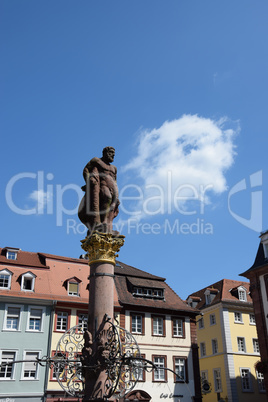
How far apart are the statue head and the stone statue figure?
196mm

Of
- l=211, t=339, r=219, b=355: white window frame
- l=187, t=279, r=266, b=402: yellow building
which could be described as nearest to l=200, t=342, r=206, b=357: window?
l=187, t=279, r=266, b=402: yellow building

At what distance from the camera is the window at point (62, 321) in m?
35.6

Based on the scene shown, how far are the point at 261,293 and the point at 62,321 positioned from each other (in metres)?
17.6

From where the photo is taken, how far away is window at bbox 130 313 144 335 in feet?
126

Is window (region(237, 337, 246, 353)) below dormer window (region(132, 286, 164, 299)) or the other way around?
below

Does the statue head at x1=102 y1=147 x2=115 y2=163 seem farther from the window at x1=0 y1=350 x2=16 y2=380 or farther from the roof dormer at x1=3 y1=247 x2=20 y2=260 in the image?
the roof dormer at x1=3 y1=247 x2=20 y2=260

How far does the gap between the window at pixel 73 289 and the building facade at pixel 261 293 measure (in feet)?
51.3

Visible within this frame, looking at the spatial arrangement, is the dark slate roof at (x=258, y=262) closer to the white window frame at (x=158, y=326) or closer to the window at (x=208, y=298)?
the white window frame at (x=158, y=326)

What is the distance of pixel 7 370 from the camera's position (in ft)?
106

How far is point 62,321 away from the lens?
118 ft

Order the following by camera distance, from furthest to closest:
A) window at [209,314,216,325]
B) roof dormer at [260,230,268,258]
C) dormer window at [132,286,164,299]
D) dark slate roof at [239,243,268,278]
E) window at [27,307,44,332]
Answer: window at [209,314,216,325]
dormer window at [132,286,164,299]
roof dormer at [260,230,268,258]
dark slate roof at [239,243,268,278]
window at [27,307,44,332]

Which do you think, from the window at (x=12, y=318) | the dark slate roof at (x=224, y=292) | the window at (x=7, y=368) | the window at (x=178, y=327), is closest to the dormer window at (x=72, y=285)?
the window at (x=12, y=318)

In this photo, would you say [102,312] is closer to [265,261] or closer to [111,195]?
[111,195]

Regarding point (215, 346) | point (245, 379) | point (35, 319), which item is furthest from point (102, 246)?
point (215, 346)
